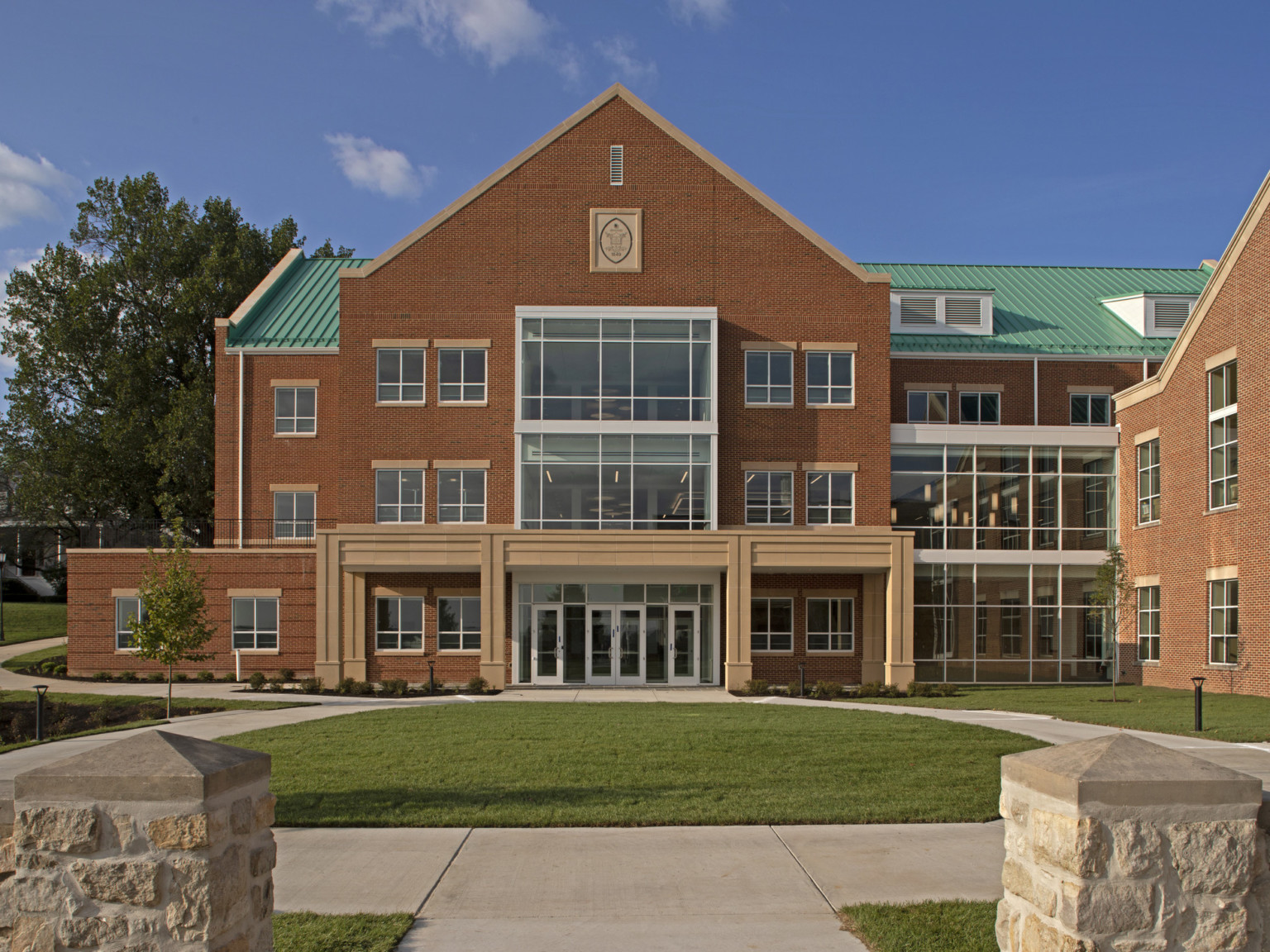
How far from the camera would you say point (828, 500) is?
30938 mm

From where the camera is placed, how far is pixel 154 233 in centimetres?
4503

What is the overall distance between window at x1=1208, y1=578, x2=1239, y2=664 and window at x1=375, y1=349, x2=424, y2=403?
853 inches

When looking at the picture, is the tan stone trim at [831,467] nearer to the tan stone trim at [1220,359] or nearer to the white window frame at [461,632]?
the tan stone trim at [1220,359]

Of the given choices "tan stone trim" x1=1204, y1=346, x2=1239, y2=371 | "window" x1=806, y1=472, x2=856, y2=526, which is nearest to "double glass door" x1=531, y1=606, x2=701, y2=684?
"window" x1=806, y1=472, x2=856, y2=526

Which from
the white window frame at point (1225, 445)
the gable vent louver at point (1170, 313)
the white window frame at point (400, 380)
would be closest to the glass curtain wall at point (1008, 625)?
the white window frame at point (1225, 445)

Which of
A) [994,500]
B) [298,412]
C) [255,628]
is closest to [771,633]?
[994,500]

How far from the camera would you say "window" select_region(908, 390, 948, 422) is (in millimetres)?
34281

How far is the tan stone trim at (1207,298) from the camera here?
25609mm

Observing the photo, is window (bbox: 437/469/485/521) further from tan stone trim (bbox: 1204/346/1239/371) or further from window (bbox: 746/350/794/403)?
tan stone trim (bbox: 1204/346/1239/371)

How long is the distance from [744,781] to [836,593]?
1981 centimetres

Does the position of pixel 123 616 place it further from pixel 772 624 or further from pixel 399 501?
pixel 772 624

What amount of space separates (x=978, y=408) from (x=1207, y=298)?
27.1 feet

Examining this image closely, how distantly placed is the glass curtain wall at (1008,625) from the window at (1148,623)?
103 cm

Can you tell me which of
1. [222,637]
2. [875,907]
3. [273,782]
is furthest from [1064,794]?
[222,637]
